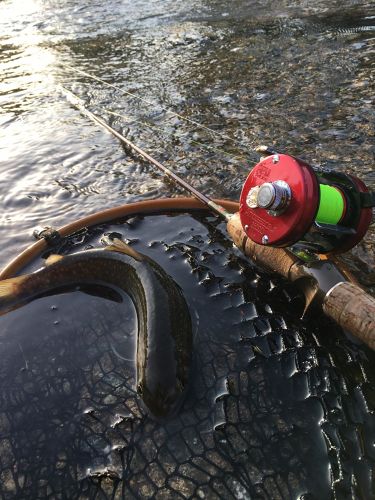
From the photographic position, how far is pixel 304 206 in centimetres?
259

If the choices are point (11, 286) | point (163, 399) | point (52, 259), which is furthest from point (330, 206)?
point (11, 286)

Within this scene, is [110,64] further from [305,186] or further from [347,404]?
[347,404]

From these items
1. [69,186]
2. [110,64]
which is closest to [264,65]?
[110,64]

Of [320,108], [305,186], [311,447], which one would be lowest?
[311,447]

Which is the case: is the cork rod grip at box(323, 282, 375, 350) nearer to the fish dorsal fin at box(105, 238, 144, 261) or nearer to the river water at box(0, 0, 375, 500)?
the river water at box(0, 0, 375, 500)

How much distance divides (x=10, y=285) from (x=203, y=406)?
6.17 feet

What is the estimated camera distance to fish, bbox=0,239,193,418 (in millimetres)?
2721

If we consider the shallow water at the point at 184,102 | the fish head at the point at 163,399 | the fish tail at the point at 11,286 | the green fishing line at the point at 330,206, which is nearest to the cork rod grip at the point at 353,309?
the green fishing line at the point at 330,206

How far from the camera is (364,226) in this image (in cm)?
277

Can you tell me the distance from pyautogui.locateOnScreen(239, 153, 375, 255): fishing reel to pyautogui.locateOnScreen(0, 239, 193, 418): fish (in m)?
0.81

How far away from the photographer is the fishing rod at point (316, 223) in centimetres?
263

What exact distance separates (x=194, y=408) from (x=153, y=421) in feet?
0.85

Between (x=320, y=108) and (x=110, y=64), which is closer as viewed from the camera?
(x=320, y=108)

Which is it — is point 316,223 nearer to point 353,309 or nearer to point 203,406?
point 353,309
